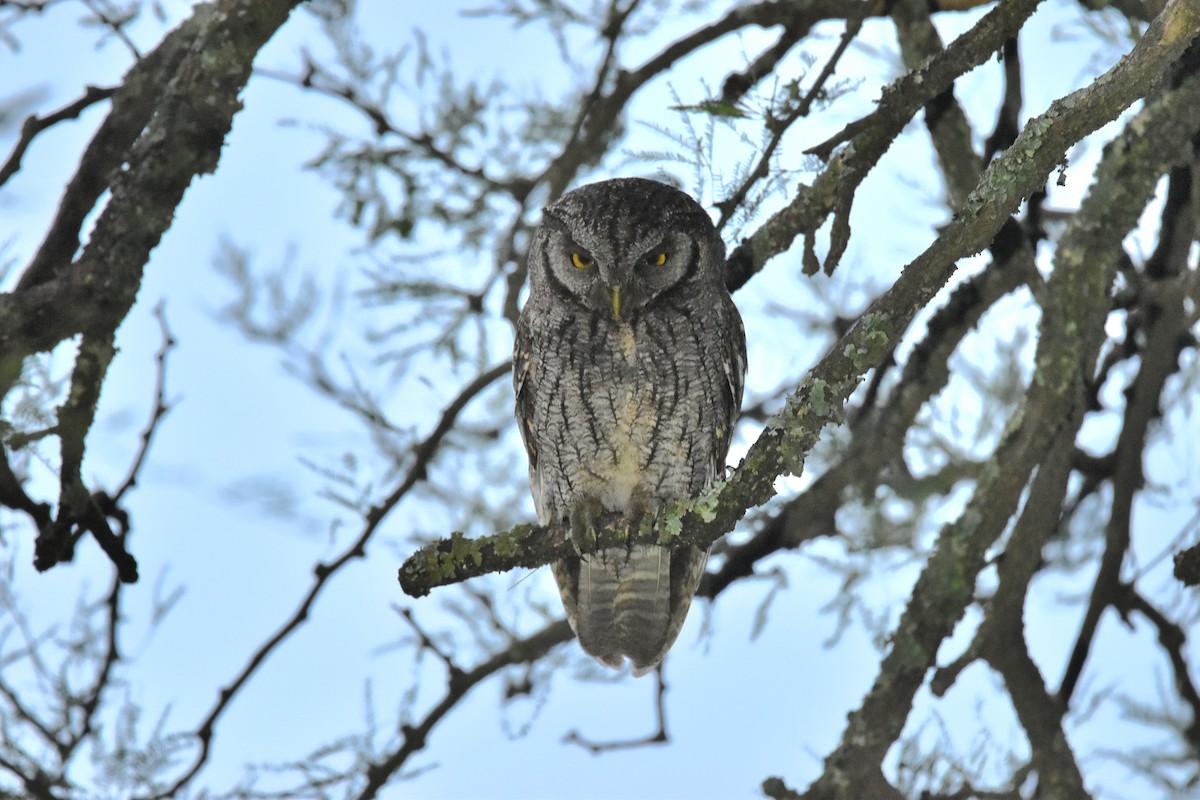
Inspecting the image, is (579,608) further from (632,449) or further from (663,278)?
(663,278)

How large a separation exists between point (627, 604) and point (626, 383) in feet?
1.91

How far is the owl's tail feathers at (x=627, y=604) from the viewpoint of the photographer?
2.96 metres

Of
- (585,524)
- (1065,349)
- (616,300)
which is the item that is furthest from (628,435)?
(1065,349)

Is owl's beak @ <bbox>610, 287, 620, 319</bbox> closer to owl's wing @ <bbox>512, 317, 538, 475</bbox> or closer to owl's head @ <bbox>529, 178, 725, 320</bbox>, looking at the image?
owl's head @ <bbox>529, 178, 725, 320</bbox>

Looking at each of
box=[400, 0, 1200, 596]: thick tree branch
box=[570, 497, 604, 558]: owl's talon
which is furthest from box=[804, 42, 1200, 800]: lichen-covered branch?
box=[400, 0, 1200, 596]: thick tree branch

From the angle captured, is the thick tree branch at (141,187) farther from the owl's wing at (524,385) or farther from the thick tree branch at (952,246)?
the thick tree branch at (952,246)

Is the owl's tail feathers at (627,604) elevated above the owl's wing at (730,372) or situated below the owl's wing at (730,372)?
below

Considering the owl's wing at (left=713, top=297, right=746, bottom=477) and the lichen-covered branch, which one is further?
the owl's wing at (left=713, top=297, right=746, bottom=477)

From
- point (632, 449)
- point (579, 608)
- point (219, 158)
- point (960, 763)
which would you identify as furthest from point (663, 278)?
point (960, 763)

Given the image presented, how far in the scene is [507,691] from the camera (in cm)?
364

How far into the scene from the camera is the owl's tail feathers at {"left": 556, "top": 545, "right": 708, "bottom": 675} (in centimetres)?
296

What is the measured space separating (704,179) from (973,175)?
93 cm

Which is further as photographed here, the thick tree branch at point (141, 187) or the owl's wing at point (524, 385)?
the owl's wing at point (524, 385)

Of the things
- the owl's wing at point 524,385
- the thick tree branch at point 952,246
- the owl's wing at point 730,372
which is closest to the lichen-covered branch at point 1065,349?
the owl's wing at point 730,372
